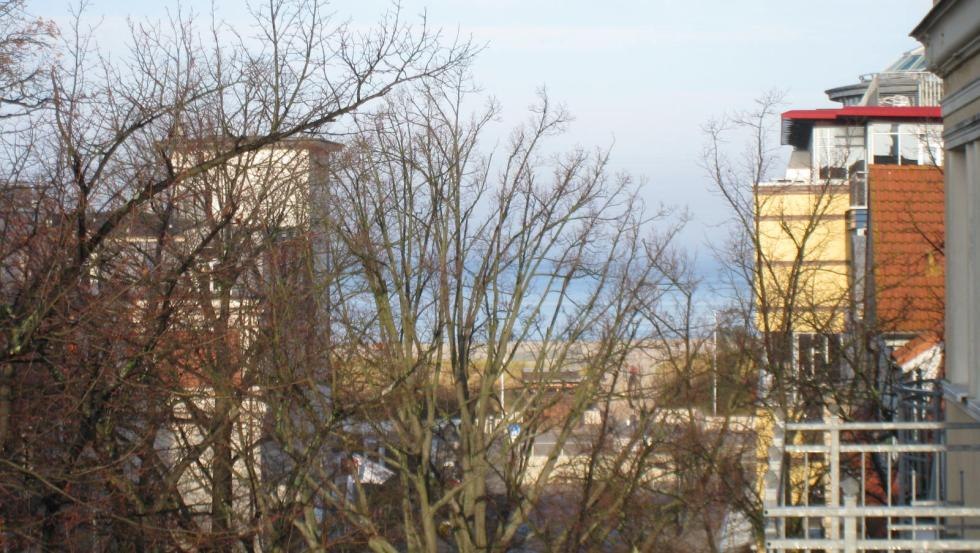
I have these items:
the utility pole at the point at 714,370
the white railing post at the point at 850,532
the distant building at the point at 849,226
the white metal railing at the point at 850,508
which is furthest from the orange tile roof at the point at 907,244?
the white railing post at the point at 850,532

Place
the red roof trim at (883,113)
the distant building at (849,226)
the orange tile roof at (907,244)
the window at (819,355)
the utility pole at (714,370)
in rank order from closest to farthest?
1. the orange tile roof at (907,244)
2. the window at (819,355)
3. the distant building at (849,226)
4. the utility pole at (714,370)
5. the red roof trim at (883,113)

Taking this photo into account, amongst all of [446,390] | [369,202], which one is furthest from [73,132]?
[446,390]

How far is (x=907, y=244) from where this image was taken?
70.4 feet

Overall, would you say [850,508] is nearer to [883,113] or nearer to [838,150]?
[883,113]

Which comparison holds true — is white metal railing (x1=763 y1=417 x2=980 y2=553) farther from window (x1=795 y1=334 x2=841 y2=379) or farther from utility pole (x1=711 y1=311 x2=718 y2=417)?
utility pole (x1=711 y1=311 x2=718 y2=417)

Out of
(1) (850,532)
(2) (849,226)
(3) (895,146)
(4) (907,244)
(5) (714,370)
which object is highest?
(3) (895,146)

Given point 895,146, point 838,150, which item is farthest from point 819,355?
point 838,150

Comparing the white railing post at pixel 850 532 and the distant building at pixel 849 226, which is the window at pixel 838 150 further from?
the white railing post at pixel 850 532

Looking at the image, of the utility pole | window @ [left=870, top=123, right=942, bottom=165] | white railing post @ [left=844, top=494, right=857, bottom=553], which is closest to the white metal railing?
white railing post @ [left=844, top=494, right=857, bottom=553]

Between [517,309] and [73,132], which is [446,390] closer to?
[517,309]

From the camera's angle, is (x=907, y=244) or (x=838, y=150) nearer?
(x=907, y=244)

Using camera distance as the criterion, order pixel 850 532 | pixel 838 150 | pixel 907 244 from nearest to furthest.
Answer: pixel 850 532, pixel 907 244, pixel 838 150

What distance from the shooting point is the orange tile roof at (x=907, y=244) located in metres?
20.4

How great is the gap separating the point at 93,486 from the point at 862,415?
1421cm
